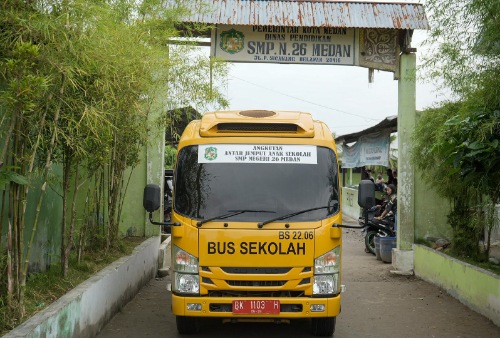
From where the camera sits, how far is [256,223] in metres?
6.20

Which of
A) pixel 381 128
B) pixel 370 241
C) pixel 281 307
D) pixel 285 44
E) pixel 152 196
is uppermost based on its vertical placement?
pixel 285 44

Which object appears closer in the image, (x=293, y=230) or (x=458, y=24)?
(x=293, y=230)

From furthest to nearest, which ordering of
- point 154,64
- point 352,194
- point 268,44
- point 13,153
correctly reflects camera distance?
1. point 352,194
2. point 268,44
3. point 154,64
4. point 13,153

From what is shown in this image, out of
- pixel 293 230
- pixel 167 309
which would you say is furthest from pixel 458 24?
pixel 167 309

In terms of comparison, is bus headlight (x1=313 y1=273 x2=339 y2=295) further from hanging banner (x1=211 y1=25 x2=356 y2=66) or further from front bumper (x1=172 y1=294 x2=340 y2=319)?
hanging banner (x1=211 y1=25 x2=356 y2=66)

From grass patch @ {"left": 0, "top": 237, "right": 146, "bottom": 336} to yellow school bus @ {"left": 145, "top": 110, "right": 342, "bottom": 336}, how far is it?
119 centimetres

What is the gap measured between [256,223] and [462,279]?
405 centimetres

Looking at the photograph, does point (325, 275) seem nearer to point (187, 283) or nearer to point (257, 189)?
point (257, 189)

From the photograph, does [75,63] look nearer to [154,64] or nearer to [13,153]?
[13,153]

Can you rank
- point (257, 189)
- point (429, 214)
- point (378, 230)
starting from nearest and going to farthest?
point (257, 189)
point (429, 214)
point (378, 230)

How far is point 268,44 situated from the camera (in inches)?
456

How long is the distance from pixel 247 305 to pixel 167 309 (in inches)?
105

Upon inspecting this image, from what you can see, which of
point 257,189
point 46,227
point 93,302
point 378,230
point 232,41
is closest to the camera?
point 257,189

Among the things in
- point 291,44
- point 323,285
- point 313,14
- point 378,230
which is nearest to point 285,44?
point 291,44
